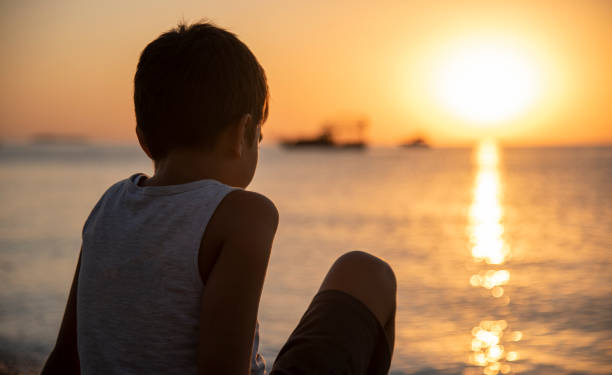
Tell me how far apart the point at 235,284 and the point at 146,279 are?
0.18m

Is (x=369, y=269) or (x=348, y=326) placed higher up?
(x=369, y=269)

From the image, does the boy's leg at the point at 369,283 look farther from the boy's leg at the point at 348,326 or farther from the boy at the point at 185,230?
A: the boy at the point at 185,230

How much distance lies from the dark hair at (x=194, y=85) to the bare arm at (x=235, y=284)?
18cm

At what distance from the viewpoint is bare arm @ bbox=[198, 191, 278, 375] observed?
96 cm

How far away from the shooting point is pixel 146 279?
1028 mm

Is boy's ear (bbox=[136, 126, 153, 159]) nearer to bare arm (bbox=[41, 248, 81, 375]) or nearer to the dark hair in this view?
the dark hair

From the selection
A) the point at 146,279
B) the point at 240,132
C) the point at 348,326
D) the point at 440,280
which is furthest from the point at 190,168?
the point at 440,280

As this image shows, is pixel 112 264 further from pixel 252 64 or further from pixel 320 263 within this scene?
pixel 320 263

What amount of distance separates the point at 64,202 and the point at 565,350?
16.4 meters

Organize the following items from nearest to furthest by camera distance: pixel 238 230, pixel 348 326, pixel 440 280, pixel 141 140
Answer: pixel 238 230, pixel 141 140, pixel 348 326, pixel 440 280

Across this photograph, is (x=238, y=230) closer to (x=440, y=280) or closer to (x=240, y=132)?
(x=240, y=132)

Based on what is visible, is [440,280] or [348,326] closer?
[348,326]

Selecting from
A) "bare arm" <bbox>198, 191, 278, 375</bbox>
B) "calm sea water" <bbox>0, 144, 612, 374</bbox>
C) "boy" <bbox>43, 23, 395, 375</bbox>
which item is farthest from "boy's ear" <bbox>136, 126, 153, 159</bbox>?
"calm sea water" <bbox>0, 144, 612, 374</bbox>

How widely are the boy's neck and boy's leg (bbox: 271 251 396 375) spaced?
0.47m
